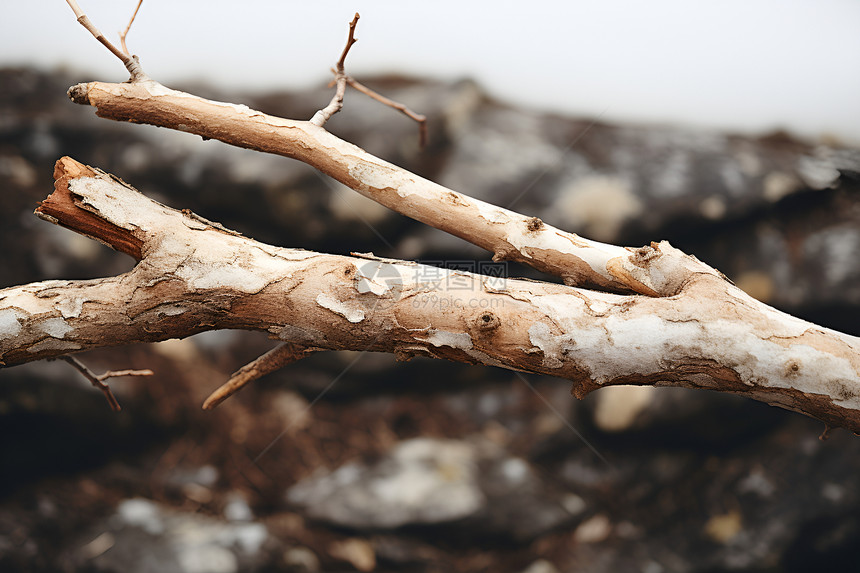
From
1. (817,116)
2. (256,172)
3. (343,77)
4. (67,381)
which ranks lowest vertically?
(67,381)

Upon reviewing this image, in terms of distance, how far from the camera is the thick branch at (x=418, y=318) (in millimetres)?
787

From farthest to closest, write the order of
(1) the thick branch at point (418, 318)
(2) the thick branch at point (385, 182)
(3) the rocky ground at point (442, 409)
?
(3) the rocky ground at point (442, 409), (2) the thick branch at point (385, 182), (1) the thick branch at point (418, 318)

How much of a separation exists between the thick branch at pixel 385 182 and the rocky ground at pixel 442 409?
1.89 feet

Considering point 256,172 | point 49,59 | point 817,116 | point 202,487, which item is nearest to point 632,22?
point 817,116

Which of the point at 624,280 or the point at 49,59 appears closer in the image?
the point at 624,280

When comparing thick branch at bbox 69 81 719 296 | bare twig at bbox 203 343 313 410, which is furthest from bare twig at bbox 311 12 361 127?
bare twig at bbox 203 343 313 410

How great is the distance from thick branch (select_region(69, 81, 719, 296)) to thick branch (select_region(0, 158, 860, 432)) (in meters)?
0.11

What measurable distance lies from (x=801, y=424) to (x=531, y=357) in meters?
1.20

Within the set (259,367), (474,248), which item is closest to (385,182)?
(259,367)

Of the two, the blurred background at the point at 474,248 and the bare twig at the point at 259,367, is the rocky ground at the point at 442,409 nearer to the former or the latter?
the blurred background at the point at 474,248

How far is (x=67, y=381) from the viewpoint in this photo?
1.48 m

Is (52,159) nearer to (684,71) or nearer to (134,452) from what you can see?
(134,452)

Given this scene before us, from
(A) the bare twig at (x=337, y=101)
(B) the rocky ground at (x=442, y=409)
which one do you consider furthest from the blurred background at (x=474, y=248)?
(A) the bare twig at (x=337, y=101)

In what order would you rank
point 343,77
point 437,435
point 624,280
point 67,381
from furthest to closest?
1. point 437,435
2. point 67,381
3. point 343,77
4. point 624,280
